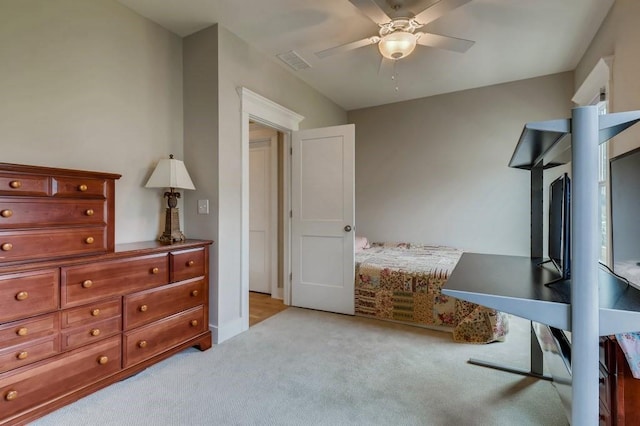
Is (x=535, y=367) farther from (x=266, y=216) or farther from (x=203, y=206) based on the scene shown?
(x=266, y=216)

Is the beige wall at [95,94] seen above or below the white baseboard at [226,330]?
above

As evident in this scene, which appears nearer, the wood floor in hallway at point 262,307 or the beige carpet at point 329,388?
the beige carpet at point 329,388

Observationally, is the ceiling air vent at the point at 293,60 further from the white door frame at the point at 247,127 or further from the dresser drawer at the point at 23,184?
the dresser drawer at the point at 23,184

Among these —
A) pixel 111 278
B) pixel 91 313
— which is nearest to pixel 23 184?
pixel 111 278

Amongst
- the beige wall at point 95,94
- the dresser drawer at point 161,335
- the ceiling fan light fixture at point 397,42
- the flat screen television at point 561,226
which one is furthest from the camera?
the ceiling fan light fixture at point 397,42

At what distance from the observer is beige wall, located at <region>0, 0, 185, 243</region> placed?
185 cm

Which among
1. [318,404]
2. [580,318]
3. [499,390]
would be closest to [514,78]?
[499,390]

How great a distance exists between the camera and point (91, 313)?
179 centimetres

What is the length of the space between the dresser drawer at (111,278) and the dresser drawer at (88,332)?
0.49 feet

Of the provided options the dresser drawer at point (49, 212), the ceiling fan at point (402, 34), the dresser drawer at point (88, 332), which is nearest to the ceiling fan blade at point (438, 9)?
the ceiling fan at point (402, 34)

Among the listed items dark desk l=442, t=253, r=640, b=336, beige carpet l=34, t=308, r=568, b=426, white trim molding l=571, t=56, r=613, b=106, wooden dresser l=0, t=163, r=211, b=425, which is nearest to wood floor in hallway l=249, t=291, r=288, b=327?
beige carpet l=34, t=308, r=568, b=426

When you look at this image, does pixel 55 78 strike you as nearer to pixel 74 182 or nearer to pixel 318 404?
pixel 74 182

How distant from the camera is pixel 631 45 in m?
2.09

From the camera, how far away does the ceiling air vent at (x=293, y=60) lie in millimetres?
3111
